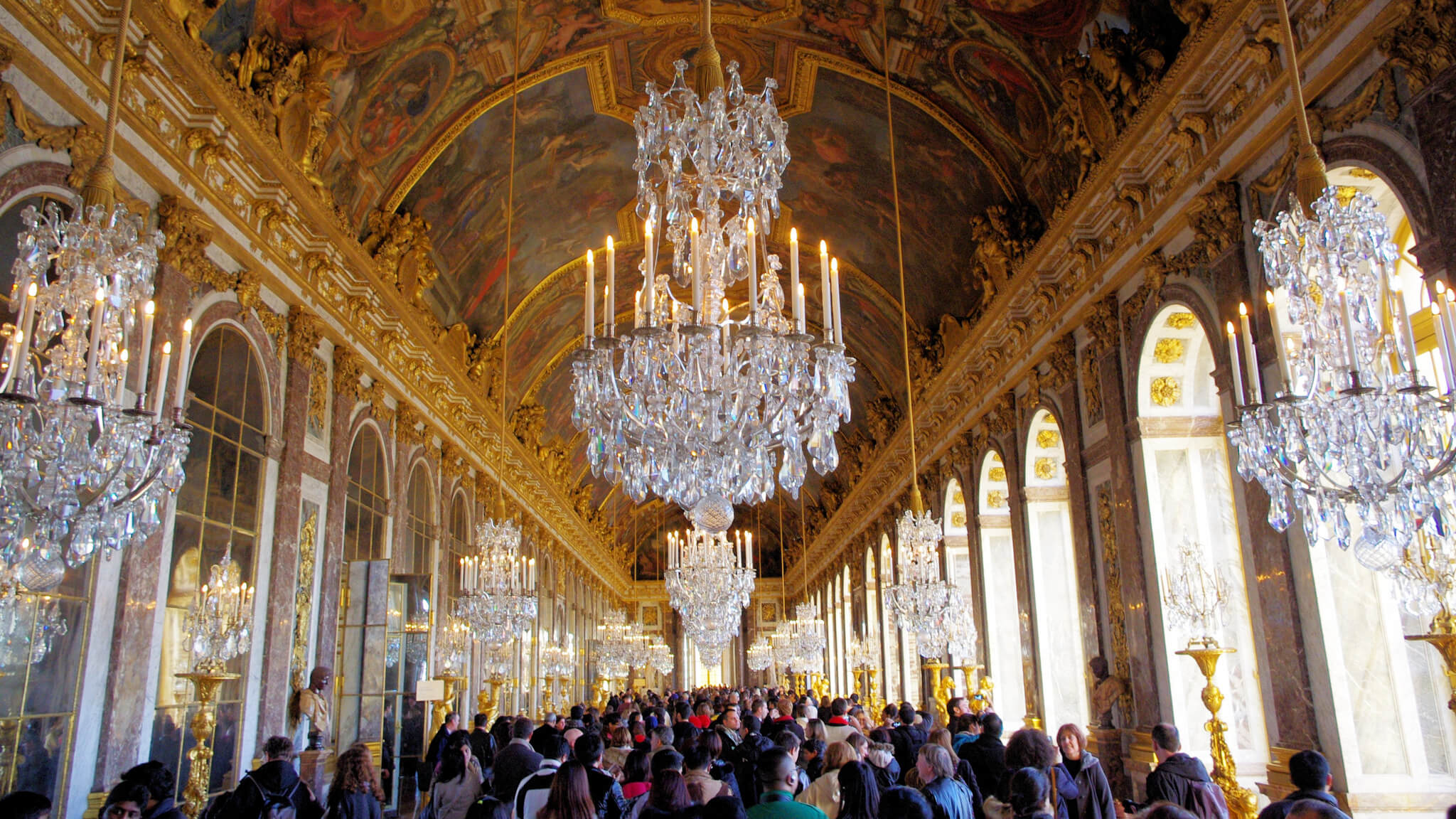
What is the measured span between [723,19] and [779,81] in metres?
1.49

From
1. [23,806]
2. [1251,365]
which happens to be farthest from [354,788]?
[1251,365]

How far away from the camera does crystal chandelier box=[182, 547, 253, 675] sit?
7016 mm

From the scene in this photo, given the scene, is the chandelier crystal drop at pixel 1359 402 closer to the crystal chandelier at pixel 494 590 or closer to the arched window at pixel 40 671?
the arched window at pixel 40 671

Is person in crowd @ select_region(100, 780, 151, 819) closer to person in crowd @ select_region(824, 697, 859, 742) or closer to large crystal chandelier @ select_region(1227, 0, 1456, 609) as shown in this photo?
person in crowd @ select_region(824, 697, 859, 742)

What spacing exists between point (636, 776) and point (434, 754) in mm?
4290

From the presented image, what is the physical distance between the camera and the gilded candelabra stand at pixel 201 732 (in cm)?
683

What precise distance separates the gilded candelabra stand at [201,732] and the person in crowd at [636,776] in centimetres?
286

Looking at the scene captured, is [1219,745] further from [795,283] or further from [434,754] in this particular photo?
[434,754]

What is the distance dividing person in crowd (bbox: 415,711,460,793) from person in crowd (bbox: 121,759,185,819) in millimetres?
3893

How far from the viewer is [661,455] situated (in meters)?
6.60

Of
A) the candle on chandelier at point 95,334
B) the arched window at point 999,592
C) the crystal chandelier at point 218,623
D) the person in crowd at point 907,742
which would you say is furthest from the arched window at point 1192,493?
the candle on chandelier at point 95,334

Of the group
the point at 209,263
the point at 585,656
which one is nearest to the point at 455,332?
the point at 209,263

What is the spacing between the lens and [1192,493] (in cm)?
990

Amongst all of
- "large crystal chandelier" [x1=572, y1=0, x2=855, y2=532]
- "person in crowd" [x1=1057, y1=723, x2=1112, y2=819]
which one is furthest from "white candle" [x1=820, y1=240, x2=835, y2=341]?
"person in crowd" [x1=1057, y1=723, x2=1112, y2=819]
